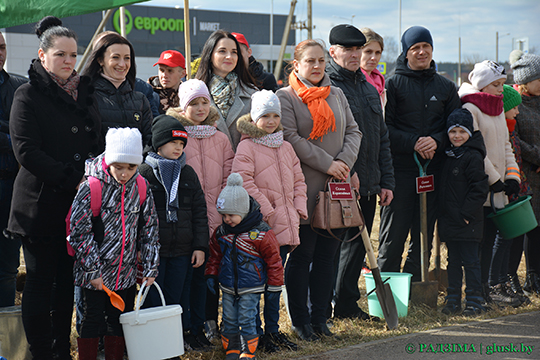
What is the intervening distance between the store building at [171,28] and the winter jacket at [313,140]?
3344cm

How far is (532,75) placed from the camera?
18.3 ft

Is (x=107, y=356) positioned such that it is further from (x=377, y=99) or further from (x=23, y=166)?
(x=377, y=99)

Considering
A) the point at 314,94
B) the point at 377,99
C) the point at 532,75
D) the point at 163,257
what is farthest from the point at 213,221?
the point at 532,75

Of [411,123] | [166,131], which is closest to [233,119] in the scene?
[166,131]

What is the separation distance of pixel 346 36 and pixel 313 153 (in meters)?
1.10


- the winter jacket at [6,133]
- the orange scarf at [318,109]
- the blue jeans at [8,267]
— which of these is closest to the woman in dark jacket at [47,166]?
the winter jacket at [6,133]

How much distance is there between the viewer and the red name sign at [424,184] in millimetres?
4934

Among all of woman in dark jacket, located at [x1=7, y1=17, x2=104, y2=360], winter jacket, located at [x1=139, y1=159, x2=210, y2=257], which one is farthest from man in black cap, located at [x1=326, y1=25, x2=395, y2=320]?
woman in dark jacket, located at [x1=7, y1=17, x2=104, y2=360]

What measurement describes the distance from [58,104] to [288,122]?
66.7 inches

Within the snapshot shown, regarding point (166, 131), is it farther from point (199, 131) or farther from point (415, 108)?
point (415, 108)

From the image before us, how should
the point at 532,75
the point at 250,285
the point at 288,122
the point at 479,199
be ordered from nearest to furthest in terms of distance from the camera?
the point at 250,285
the point at 288,122
the point at 479,199
the point at 532,75

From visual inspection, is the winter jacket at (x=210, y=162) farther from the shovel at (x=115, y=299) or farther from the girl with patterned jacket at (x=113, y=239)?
the shovel at (x=115, y=299)

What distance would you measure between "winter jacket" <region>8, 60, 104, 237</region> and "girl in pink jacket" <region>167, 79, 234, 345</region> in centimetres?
72

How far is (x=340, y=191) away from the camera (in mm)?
Answer: 4180
